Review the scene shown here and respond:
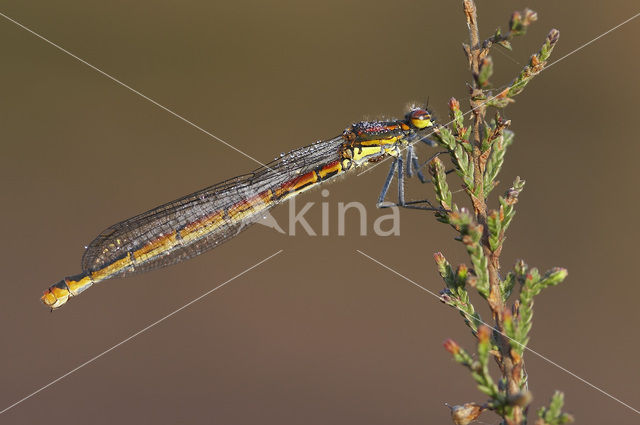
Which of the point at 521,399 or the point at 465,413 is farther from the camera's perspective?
the point at 465,413

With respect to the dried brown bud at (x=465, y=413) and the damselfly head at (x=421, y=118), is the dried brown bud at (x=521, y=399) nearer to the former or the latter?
the dried brown bud at (x=465, y=413)

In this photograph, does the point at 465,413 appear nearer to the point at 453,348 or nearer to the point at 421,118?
the point at 453,348

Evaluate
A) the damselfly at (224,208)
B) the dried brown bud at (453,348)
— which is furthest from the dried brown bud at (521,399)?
the damselfly at (224,208)

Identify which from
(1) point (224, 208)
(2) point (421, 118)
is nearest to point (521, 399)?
(2) point (421, 118)

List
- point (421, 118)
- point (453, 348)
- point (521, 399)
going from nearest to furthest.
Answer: point (521, 399), point (453, 348), point (421, 118)

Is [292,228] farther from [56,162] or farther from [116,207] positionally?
[56,162]

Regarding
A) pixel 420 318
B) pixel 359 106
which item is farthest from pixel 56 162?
pixel 420 318
